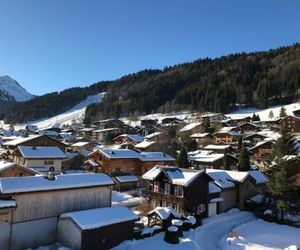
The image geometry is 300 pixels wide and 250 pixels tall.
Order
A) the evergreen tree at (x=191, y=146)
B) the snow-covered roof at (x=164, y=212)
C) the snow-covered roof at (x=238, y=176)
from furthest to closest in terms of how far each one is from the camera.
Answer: the evergreen tree at (x=191, y=146)
the snow-covered roof at (x=238, y=176)
the snow-covered roof at (x=164, y=212)

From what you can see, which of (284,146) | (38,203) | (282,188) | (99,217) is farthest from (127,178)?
(38,203)

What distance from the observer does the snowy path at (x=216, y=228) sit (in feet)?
86.7

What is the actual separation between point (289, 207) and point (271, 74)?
115825 mm

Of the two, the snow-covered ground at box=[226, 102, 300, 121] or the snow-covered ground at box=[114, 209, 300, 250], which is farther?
the snow-covered ground at box=[226, 102, 300, 121]

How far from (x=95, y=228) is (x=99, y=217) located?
1.39 meters

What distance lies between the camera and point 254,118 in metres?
105

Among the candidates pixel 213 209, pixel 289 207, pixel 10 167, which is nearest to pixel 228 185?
pixel 213 209

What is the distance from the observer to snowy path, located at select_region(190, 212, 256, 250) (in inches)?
1041

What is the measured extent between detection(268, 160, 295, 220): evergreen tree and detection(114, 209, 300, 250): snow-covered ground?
236cm

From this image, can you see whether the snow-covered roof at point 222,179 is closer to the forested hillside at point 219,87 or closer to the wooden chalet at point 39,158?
the wooden chalet at point 39,158

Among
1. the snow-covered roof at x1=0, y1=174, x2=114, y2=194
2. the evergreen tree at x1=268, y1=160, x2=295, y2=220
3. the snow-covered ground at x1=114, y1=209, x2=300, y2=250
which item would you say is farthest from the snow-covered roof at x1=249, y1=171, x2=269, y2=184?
the snow-covered roof at x1=0, y1=174, x2=114, y2=194

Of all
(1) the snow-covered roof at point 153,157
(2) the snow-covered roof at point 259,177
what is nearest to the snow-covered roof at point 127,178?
(1) the snow-covered roof at point 153,157

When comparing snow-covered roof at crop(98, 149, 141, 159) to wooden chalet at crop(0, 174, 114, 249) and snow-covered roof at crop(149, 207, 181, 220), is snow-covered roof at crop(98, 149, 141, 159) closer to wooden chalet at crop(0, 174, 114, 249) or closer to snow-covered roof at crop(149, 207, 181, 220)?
snow-covered roof at crop(149, 207, 181, 220)

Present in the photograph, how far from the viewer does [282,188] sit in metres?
34.8
